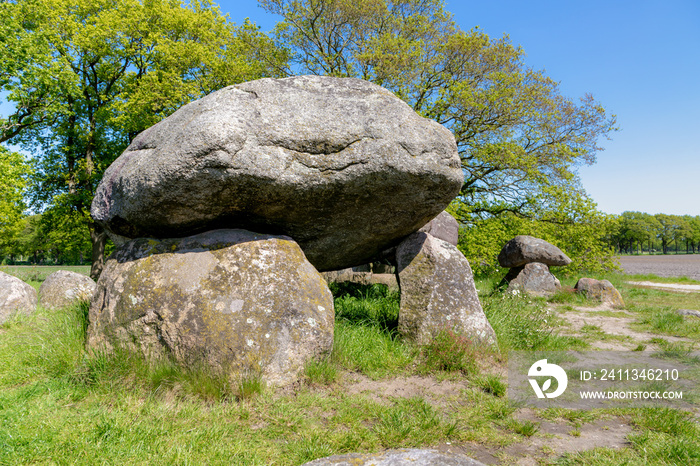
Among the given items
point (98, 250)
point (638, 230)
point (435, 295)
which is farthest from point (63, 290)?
point (638, 230)

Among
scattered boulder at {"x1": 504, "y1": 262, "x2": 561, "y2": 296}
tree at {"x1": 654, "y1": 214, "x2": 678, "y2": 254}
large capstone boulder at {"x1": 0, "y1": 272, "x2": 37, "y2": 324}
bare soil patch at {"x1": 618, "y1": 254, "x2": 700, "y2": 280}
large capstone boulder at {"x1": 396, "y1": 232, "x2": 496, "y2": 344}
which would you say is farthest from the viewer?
tree at {"x1": 654, "y1": 214, "x2": 678, "y2": 254}

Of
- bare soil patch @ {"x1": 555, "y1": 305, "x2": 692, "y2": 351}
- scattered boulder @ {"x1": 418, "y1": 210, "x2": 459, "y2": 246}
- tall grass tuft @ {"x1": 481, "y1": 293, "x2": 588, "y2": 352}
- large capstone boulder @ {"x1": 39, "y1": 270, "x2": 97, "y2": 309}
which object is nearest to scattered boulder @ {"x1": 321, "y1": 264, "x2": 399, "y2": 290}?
scattered boulder @ {"x1": 418, "y1": 210, "x2": 459, "y2": 246}

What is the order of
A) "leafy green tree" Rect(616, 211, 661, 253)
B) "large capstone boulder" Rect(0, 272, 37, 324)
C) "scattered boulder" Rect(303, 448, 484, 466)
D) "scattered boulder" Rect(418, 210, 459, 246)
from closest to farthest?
"scattered boulder" Rect(303, 448, 484, 466)
"large capstone boulder" Rect(0, 272, 37, 324)
"scattered boulder" Rect(418, 210, 459, 246)
"leafy green tree" Rect(616, 211, 661, 253)

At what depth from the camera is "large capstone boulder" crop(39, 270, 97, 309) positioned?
8.92m

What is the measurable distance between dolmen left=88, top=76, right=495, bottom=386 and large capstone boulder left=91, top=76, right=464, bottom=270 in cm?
2

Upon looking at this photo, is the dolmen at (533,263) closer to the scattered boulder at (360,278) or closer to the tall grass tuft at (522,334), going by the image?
the scattered boulder at (360,278)

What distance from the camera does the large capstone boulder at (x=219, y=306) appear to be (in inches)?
174

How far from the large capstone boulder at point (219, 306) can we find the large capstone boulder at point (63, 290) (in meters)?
4.82

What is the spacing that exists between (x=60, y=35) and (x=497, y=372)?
2213 cm

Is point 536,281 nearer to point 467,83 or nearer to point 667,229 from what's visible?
point 467,83

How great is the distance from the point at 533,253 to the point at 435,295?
8.95 m

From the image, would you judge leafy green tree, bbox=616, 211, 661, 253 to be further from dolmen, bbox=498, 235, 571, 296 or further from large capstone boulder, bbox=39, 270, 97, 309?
large capstone boulder, bbox=39, 270, 97, 309

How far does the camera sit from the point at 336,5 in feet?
57.8

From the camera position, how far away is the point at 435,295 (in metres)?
5.68
